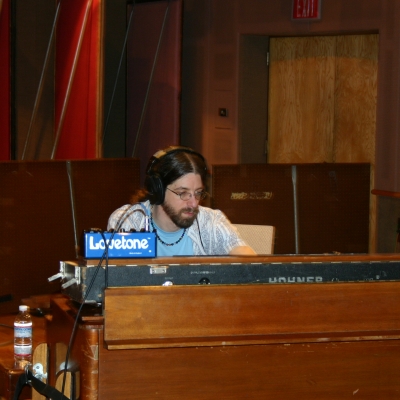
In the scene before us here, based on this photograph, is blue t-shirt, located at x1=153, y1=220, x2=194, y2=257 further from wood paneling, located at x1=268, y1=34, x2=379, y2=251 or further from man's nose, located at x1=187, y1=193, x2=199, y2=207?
wood paneling, located at x1=268, y1=34, x2=379, y2=251

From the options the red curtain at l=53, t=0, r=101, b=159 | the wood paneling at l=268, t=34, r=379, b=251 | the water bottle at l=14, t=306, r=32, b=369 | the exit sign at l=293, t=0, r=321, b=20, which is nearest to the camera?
the water bottle at l=14, t=306, r=32, b=369

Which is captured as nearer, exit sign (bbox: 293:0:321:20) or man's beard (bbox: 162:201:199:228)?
man's beard (bbox: 162:201:199:228)

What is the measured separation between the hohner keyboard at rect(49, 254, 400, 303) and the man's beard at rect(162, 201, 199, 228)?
0.65 metres

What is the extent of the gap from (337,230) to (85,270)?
12.5 feet

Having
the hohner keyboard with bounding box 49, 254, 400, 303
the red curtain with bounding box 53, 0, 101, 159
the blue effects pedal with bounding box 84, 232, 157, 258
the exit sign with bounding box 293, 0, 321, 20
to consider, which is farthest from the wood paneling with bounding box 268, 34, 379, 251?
the blue effects pedal with bounding box 84, 232, 157, 258

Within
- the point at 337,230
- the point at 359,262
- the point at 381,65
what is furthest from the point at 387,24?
the point at 359,262

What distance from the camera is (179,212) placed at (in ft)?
7.91

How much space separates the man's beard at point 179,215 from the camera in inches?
94.6

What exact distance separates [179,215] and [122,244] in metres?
0.73

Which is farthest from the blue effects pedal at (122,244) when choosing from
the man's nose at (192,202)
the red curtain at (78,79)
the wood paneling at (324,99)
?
the wood paneling at (324,99)

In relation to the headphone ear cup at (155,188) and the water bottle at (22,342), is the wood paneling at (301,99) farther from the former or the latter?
the water bottle at (22,342)

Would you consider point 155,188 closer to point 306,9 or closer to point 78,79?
point 78,79

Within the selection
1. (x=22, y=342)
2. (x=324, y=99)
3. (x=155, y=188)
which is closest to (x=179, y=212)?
(x=155, y=188)

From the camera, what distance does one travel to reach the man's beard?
2.40 m
